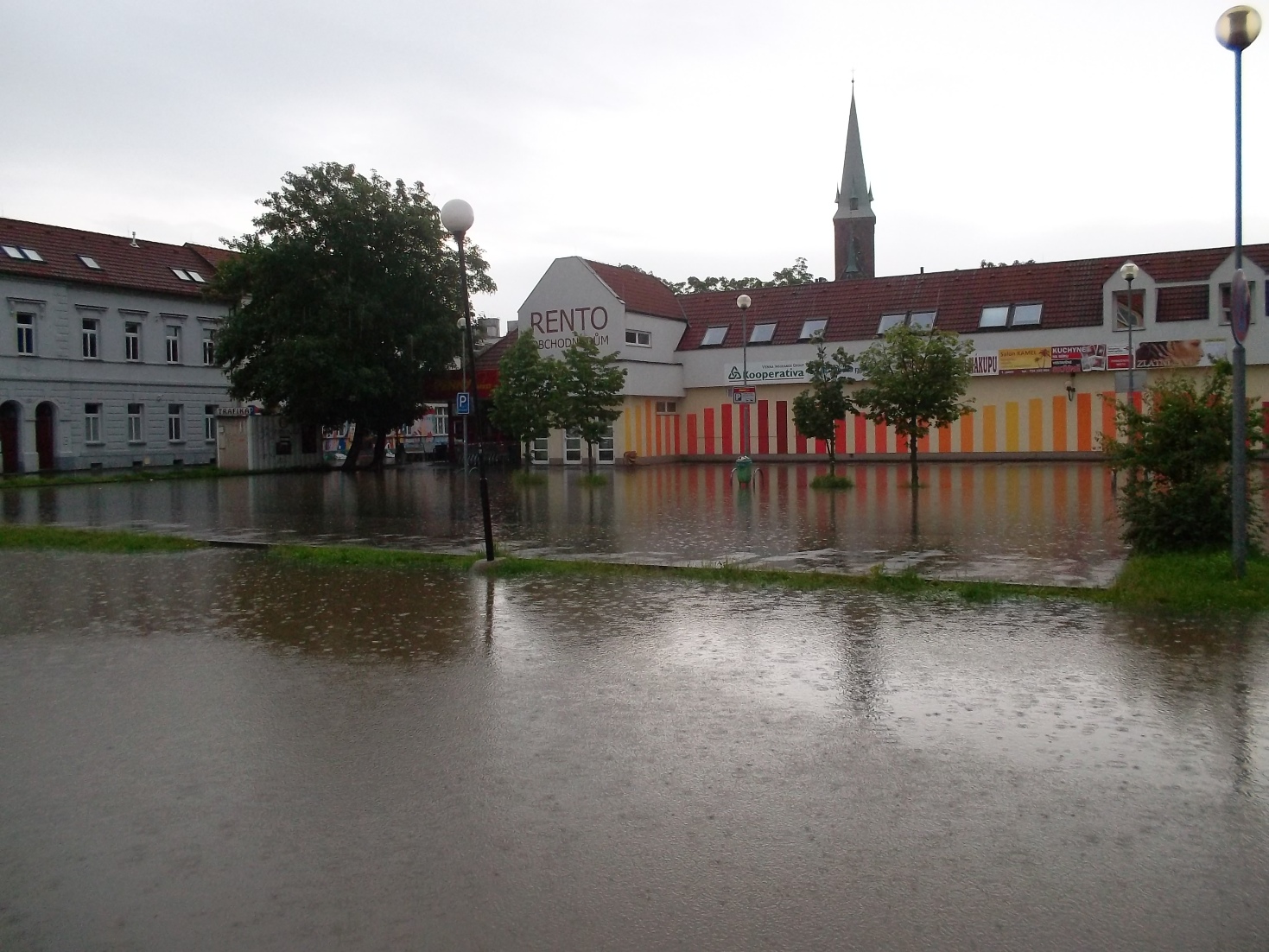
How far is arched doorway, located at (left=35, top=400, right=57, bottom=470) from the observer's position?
152ft

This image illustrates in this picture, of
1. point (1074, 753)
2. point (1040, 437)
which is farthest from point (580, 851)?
point (1040, 437)

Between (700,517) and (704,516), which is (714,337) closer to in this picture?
(704,516)

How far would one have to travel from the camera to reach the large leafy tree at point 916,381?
2802 centimetres

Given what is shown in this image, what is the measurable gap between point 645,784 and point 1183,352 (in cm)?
4095

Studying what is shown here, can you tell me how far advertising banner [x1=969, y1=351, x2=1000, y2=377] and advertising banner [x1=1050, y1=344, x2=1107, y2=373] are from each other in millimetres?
2082

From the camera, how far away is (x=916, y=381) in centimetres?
2812

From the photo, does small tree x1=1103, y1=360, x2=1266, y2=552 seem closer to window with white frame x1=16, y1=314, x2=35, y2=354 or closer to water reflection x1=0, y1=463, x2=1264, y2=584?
water reflection x1=0, y1=463, x2=1264, y2=584

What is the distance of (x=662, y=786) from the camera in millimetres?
5715

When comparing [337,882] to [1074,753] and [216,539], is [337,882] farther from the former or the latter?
[216,539]

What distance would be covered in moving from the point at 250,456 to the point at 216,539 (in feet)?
101

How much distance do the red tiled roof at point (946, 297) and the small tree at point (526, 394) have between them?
16.0m

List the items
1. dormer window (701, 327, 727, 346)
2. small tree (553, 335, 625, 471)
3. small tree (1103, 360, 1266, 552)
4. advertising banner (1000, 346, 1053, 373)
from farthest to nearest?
dormer window (701, 327, 727, 346) → advertising banner (1000, 346, 1053, 373) → small tree (553, 335, 625, 471) → small tree (1103, 360, 1266, 552)

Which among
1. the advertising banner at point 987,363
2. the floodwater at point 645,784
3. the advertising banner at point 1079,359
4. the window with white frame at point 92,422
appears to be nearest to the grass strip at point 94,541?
the floodwater at point 645,784

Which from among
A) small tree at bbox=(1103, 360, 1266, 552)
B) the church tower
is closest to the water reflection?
small tree at bbox=(1103, 360, 1266, 552)
